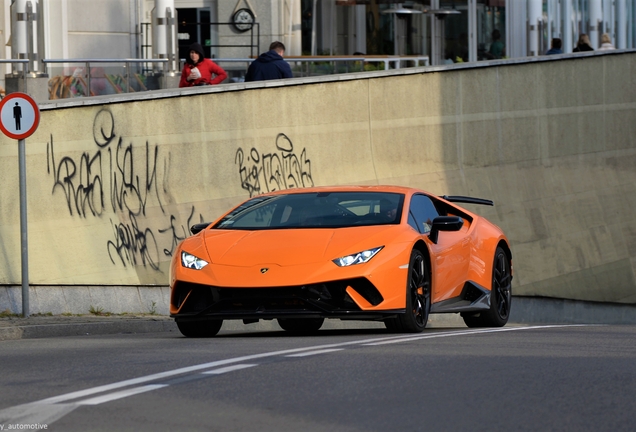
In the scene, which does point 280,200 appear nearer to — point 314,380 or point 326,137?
point 314,380

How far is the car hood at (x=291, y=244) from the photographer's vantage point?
10742mm

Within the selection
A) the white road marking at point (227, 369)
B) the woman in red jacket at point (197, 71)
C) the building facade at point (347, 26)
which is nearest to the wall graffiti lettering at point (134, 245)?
the woman in red jacket at point (197, 71)

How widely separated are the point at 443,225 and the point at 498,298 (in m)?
1.91

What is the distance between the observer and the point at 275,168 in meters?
20.5

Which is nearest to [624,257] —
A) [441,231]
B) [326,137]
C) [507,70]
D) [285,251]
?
[507,70]

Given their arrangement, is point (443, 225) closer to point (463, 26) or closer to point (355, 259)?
point (355, 259)

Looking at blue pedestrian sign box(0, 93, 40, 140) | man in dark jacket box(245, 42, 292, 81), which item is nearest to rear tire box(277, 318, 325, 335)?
blue pedestrian sign box(0, 93, 40, 140)

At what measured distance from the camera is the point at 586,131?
26359mm

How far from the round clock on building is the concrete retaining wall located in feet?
31.3

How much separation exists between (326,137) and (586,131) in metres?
6.88

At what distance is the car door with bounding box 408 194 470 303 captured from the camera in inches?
465

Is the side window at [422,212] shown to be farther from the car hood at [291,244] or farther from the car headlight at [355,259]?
the car headlight at [355,259]

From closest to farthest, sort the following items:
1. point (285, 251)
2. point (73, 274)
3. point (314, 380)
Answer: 1. point (314, 380)
2. point (285, 251)
3. point (73, 274)

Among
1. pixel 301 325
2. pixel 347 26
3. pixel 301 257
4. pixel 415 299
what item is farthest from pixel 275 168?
pixel 347 26
